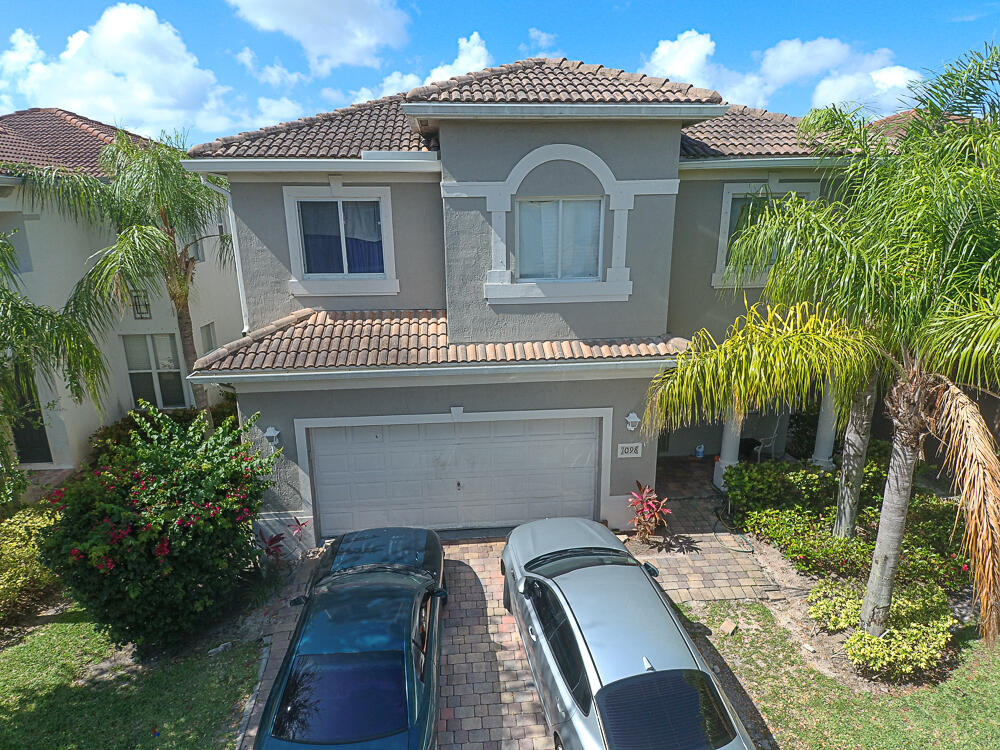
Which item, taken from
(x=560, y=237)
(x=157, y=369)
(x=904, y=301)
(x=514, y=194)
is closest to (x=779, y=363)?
(x=904, y=301)

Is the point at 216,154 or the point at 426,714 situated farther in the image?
the point at 216,154

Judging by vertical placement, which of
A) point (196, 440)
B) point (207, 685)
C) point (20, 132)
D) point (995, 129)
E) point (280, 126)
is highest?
point (20, 132)

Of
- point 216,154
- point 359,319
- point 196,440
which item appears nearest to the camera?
point 196,440

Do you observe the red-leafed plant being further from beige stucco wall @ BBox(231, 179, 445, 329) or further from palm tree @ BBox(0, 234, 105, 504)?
palm tree @ BBox(0, 234, 105, 504)

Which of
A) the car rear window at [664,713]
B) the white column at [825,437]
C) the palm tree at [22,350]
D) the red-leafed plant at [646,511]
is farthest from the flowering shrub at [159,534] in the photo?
the white column at [825,437]

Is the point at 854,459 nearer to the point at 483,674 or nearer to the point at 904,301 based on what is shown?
the point at 904,301

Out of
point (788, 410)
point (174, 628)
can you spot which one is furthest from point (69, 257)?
point (788, 410)

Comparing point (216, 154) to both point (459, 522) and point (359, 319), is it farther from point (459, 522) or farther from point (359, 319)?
point (459, 522)

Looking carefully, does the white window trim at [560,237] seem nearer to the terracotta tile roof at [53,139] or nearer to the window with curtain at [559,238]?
the window with curtain at [559,238]
